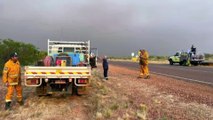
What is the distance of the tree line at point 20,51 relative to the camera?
31.2m

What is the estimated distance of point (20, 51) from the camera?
34.2 m

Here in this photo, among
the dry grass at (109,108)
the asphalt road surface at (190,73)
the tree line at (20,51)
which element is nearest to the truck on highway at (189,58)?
the asphalt road surface at (190,73)

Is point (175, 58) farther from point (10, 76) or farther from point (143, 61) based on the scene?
point (10, 76)

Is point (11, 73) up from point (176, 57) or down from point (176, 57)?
down

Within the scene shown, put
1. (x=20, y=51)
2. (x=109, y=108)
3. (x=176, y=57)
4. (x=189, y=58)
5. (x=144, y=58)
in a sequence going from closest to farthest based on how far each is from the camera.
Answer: (x=109, y=108)
(x=144, y=58)
(x=20, y=51)
(x=189, y=58)
(x=176, y=57)

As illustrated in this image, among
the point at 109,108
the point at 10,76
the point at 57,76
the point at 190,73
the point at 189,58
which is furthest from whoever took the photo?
the point at 189,58

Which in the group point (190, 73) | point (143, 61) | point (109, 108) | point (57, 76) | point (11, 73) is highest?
point (143, 61)

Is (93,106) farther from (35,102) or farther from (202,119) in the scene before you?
(202,119)

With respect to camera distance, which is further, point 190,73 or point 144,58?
point 190,73

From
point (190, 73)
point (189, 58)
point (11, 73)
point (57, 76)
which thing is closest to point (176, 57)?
point (189, 58)

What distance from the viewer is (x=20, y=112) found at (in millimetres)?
10773

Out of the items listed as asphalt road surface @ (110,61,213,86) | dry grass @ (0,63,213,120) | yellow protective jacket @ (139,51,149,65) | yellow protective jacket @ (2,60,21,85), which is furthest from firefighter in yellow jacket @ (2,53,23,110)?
asphalt road surface @ (110,61,213,86)

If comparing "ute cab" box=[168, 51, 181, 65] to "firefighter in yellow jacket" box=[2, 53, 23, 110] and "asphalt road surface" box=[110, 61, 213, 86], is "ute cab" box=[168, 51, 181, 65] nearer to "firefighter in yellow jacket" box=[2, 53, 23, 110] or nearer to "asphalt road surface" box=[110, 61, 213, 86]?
"asphalt road surface" box=[110, 61, 213, 86]

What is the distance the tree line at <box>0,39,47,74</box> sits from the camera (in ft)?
102
